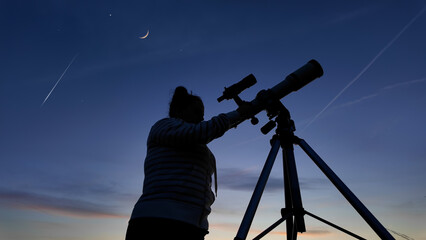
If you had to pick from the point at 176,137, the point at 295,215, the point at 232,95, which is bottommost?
the point at 295,215

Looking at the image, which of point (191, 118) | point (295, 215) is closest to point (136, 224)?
point (191, 118)

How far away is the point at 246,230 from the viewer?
171cm

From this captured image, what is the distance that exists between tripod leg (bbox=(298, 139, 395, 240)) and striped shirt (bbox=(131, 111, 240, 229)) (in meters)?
0.86

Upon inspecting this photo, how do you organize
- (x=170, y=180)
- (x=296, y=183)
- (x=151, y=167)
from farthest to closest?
(x=296, y=183)
(x=151, y=167)
(x=170, y=180)

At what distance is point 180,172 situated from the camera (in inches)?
78.2

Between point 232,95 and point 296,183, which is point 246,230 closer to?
point 296,183

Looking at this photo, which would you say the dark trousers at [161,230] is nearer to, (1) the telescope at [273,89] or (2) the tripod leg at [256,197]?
(2) the tripod leg at [256,197]

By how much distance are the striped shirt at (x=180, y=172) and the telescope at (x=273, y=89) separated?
551 millimetres

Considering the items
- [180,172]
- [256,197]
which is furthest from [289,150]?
[180,172]

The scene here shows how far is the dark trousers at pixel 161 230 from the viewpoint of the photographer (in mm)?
1809

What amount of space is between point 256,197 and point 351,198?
82 cm

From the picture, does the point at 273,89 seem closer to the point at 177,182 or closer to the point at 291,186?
the point at 291,186

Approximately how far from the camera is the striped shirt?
188 cm

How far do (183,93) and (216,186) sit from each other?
913 mm
